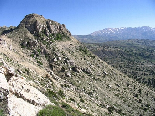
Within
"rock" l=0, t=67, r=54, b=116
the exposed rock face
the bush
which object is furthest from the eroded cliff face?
the exposed rock face

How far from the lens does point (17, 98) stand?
16.0 metres

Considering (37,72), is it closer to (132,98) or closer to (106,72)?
(106,72)

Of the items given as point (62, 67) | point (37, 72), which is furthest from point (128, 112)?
point (37, 72)

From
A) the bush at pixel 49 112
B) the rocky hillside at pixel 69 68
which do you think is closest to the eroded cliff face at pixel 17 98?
the bush at pixel 49 112

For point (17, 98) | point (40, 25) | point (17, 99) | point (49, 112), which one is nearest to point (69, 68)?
point (40, 25)

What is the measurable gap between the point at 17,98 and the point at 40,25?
171 ft

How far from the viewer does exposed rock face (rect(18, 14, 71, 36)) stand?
62906 mm

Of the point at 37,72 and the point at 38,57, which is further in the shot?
the point at 38,57

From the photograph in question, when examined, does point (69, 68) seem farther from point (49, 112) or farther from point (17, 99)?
point (17, 99)

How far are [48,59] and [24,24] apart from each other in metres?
23.8

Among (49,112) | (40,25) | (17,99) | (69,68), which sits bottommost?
(49,112)

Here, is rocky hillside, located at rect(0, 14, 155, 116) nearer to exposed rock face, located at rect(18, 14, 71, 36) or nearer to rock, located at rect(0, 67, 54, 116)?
exposed rock face, located at rect(18, 14, 71, 36)

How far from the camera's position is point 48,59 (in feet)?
174

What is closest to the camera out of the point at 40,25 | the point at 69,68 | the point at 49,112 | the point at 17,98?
the point at 17,98
